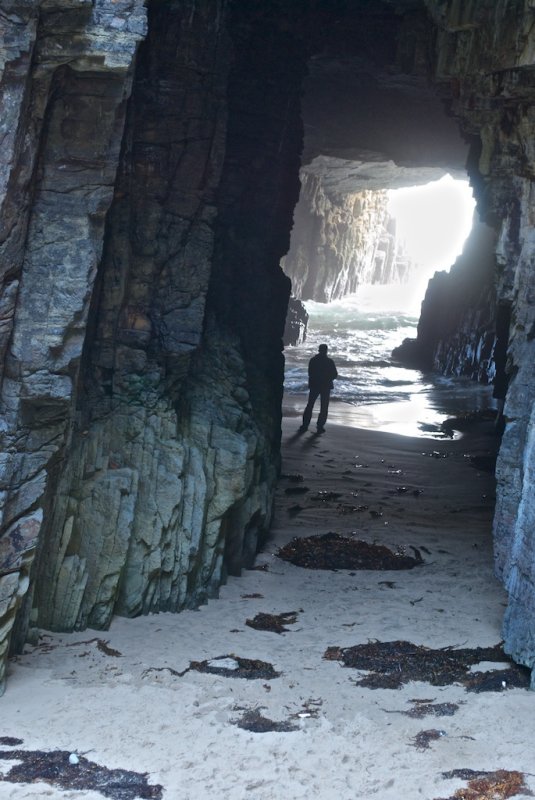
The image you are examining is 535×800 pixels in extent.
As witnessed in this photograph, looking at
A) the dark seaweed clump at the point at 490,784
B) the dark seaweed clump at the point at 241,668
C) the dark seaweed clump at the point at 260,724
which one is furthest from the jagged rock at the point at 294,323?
the dark seaweed clump at the point at 490,784

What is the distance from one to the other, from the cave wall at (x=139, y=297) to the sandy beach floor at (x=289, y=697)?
0.60 meters

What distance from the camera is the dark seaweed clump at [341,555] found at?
406 inches

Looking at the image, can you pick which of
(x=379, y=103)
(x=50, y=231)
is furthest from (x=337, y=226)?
(x=50, y=231)

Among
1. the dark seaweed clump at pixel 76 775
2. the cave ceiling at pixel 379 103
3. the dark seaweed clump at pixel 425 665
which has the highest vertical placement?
the cave ceiling at pixel 379 103

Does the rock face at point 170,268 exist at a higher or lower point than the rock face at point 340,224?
lower

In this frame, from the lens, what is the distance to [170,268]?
9.74m

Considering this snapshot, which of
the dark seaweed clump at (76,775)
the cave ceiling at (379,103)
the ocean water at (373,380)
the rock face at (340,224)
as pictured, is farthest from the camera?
the rock face at (340,224)

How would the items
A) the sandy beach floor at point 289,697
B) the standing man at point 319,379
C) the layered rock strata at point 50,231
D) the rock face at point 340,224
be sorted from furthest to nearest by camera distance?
the rock face at point 340,224 → the standing man at point 319,379 → the layered rock strata at point 50,231 → the sandy beach floor at point 289,697

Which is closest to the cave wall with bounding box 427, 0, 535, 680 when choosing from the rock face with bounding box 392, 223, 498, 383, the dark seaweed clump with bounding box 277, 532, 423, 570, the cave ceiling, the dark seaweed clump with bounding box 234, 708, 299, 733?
the dark seaweed clump with bounding box 277, 532, 423, 570

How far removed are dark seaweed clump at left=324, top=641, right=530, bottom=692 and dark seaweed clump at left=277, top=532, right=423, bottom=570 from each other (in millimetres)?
2234

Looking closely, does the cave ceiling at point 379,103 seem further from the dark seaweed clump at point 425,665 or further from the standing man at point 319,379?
the dark seaweed clump at point 425,665

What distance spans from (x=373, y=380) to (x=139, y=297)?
17693 millimetres

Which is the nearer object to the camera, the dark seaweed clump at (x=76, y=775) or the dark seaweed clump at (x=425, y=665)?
the dark seaweed clump at (x=76, y=775)

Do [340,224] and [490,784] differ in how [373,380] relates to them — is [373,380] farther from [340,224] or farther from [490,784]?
[490,784]
